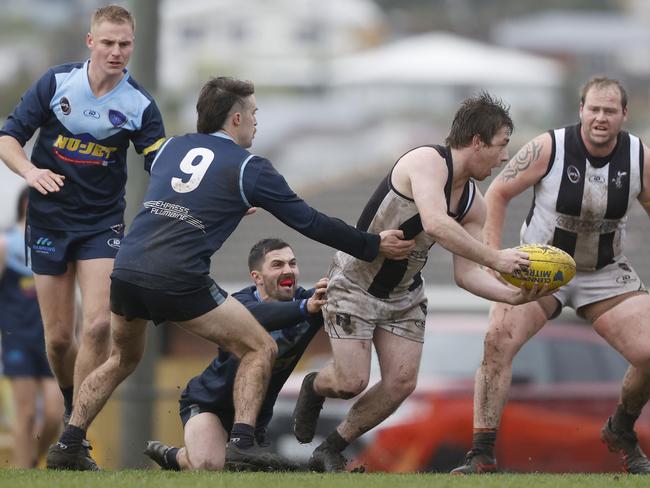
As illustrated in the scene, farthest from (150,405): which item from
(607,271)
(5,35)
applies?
(5,35)

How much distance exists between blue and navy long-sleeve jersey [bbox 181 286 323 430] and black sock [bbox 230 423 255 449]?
67 centimetres

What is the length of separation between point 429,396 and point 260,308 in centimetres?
452

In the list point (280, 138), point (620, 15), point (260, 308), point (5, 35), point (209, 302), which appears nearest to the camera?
point (209, 302)

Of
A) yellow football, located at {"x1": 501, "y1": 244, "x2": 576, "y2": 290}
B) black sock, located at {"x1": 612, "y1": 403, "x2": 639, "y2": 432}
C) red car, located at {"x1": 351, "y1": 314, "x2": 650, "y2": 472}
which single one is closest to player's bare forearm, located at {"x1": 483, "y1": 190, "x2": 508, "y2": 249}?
yellow football, located at {"x1": 501, "y1": 244, "x2": 576, "y2": 290}

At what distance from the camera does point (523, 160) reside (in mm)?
8430

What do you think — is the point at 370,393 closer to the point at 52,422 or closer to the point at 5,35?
the point at 52,422

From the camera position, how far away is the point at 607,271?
28.1ft

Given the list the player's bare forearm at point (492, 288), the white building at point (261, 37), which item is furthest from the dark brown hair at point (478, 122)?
the white building at point (261, 37)

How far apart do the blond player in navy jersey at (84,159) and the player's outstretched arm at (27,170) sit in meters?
0.01

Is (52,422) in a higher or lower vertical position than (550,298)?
lower

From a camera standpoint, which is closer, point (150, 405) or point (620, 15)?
point (150, 405)

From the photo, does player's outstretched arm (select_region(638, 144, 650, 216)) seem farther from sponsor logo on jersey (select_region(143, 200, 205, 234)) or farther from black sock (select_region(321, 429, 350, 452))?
sponsor logo on jersey (select_region(143, 200, 205, 234))

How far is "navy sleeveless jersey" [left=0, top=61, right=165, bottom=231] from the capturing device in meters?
8.26

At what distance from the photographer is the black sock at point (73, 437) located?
7.86m
